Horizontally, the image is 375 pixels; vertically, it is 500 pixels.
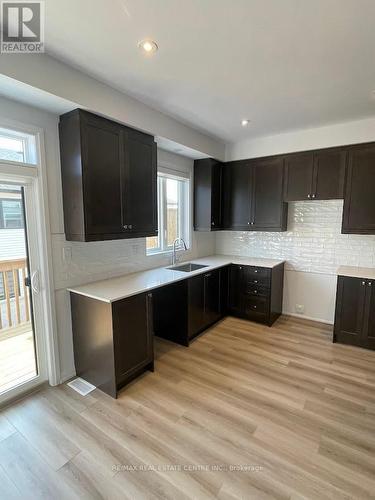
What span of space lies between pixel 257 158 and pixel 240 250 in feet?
5.03

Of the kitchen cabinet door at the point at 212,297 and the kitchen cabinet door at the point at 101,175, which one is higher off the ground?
the kitchen cabinet door at the point at 101,175

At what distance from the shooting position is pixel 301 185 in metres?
3.49

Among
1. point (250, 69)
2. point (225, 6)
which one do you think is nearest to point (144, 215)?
point (250, 69)

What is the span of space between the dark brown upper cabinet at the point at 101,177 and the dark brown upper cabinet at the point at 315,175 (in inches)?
82.6

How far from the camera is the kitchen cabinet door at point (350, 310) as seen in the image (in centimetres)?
301

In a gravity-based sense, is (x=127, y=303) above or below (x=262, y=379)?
above

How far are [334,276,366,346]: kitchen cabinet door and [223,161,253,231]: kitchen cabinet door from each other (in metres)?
1.58

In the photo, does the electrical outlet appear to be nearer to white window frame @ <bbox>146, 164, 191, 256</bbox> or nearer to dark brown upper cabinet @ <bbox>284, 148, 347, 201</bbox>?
white window frame @ <bbox>146, 164, 191, 256</bbox>

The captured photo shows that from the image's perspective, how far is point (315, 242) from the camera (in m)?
3.74

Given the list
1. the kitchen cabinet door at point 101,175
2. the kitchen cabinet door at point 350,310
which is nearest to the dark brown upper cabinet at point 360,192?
the kitchen cabinet door at point 350,310

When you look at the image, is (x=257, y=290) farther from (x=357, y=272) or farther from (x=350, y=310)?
(x=357, y=272)

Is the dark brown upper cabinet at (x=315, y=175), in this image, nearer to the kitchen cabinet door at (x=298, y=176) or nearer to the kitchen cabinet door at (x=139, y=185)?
the kitchen cabinet door at (x=298, y=176)

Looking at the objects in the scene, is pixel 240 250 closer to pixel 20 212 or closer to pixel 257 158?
pixel 257 158

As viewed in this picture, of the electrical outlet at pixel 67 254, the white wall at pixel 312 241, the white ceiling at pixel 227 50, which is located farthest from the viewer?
the white wall at pixel 312 241
